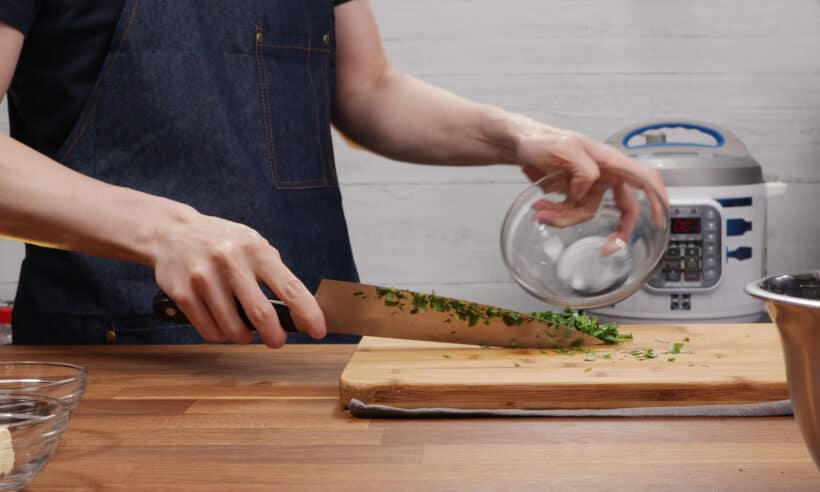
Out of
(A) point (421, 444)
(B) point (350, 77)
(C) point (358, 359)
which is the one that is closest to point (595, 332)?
(C) point (358, 359)

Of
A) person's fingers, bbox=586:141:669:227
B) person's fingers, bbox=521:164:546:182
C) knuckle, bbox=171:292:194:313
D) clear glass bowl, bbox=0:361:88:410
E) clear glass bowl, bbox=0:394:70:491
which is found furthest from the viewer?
person's fingers, bbox=521:164:546:182

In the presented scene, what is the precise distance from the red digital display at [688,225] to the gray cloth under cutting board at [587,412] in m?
0.99

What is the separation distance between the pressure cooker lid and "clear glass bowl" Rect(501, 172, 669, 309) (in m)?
0.63

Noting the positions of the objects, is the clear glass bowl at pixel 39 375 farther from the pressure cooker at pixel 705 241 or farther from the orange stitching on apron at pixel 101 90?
the pressure cooker at pixel 705 241

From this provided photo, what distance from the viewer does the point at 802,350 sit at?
523 mm

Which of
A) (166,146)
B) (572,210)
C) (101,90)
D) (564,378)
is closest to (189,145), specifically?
(166,146)

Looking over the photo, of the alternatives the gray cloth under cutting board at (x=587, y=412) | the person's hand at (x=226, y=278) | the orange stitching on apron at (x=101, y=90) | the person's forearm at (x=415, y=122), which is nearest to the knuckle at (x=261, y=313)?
the person's hand at (x=226, y=278)

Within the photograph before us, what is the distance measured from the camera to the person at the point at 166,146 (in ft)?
3.33

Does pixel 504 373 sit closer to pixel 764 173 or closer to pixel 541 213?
pixel 541 213

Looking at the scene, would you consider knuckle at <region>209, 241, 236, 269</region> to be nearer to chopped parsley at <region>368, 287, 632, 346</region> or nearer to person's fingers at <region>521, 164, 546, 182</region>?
chopped parsley at <region>368, 287, 632, 346</region>

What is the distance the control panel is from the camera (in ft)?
5.92

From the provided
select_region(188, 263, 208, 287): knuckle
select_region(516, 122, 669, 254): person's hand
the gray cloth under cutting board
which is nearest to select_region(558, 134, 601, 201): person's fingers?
select_region(516, 122, 669, 254): person's hand

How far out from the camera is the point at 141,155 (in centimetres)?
127

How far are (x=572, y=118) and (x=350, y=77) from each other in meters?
0.78
